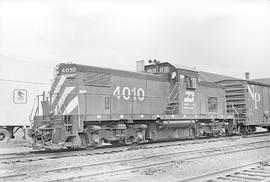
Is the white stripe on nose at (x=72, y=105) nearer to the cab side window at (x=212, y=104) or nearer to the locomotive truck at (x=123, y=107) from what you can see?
the locomotive truck at (x=123, y=107)

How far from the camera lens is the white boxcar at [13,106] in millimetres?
15562

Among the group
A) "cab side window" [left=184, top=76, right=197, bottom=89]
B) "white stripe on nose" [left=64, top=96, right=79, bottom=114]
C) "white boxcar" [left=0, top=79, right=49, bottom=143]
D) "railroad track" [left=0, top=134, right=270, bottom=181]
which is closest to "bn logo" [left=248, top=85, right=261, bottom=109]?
"cab side window" [left=184, top=76, right=197, bottom=89]

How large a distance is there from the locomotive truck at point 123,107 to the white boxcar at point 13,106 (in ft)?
9.86

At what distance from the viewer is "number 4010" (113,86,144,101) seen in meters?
13.4

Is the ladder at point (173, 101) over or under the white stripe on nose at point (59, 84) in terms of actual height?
under

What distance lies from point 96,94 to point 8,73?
5.81m

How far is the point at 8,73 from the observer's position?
15984 mm

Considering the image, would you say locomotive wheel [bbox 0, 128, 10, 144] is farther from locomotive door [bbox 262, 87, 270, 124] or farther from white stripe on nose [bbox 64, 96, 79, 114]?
locomotive door [bbox 262, 87, 270, 124]

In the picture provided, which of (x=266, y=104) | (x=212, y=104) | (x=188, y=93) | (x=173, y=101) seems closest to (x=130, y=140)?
(x=173, y=101)

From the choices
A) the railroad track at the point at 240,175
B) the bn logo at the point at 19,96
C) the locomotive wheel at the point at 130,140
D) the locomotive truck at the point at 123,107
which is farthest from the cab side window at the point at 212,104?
the bn logo at the point at 19,96

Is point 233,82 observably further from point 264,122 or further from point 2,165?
point 2,165

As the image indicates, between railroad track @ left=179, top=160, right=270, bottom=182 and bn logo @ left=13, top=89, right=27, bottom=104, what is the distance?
Result: 11.7 m

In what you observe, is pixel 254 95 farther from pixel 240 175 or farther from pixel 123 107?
pixel 240 175

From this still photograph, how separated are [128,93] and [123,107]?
0.69 m
